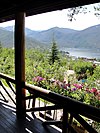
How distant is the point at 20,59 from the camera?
3.87 meters

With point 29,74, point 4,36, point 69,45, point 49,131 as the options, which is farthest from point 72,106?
point 4,36

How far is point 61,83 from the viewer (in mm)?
5000

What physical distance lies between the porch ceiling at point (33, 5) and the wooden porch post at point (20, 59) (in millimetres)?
181

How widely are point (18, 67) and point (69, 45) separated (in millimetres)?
2036

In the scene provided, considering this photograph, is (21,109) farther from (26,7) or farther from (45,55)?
(45,55)

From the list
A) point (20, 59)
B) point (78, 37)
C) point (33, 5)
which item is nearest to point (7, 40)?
point (78, 37)

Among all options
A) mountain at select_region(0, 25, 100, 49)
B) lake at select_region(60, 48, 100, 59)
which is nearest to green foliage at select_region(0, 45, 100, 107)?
lake at select_region(60, 48, 100, 59)

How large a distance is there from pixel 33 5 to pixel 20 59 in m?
1.05

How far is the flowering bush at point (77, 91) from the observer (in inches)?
167

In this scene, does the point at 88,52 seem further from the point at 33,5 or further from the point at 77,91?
the point at 33,5

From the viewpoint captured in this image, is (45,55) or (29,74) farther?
(45,55)

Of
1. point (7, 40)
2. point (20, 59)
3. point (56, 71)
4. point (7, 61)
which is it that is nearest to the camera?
point (20, 59)

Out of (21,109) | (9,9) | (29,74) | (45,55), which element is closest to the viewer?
(9,9)

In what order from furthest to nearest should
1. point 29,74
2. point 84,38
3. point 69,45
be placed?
point 29,74 → point 69,45 → point 84,38
